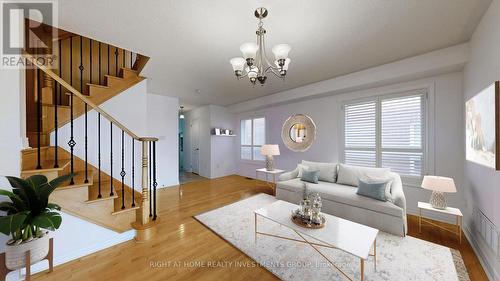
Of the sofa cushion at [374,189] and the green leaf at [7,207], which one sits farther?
the sofa cushion at [374,189]

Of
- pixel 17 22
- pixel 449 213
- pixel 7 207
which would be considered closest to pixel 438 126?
pixel 449 213

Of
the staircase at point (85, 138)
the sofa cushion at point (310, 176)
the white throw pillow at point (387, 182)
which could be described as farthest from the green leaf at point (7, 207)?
the white throw pillow at point (387, 182)

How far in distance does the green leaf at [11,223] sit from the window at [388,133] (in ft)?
15.3

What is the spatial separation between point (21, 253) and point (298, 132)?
4.77m

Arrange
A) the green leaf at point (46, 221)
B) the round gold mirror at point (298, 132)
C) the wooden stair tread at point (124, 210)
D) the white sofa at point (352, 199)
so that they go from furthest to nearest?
the round gold mirror at point (298, 132), the white sofa at point (352, 199), the wooden stair tread at point (124, 210), the green leaf at point (46, 221)

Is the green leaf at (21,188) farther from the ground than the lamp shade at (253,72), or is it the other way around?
the lamp shade at (253,72)

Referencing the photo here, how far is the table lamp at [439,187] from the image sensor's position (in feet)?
7.53

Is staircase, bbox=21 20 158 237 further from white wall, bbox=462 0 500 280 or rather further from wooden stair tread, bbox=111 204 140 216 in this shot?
white wall, bbox=462 0 500 280

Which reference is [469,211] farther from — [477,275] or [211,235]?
[211,235]

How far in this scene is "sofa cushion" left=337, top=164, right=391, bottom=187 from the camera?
10.2 feet

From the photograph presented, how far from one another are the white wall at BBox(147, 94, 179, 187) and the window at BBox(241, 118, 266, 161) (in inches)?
89.8

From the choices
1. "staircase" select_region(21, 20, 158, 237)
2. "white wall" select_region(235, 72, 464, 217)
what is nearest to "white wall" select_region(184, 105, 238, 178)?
"staircase" select_region(21, 20, 158, 237)

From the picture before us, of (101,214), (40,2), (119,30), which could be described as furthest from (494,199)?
(40,2)

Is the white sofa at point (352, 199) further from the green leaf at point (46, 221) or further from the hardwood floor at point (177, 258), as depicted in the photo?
the green leaf at point (46, 221)
